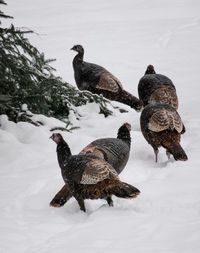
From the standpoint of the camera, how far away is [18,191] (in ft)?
20.4

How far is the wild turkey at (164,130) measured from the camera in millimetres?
6777

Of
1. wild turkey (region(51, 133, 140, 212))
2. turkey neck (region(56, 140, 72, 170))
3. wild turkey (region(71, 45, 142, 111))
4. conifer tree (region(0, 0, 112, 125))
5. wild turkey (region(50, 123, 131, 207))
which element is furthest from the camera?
wild turkey (region(71, 45, 142, 111))

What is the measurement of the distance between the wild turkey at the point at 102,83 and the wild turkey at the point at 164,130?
Answer: 9.29 feet

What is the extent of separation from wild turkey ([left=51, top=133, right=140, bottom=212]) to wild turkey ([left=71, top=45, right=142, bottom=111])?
4.63 m

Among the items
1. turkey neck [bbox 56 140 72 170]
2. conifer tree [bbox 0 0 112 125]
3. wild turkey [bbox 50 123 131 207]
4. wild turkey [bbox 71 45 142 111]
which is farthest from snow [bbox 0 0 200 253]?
wild turkey [bbox 71 45 142 111]

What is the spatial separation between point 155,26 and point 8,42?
39.5ft

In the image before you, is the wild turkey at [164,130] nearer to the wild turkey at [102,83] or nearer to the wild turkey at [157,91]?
the wild turkey at [157,91]

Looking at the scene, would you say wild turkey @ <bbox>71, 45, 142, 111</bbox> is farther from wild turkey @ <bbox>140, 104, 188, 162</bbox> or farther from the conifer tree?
wild turkey @ <bbox>140, 104, 188, 162</bbox>

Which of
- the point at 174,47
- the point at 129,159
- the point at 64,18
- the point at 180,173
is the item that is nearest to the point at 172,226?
the point at 180,173

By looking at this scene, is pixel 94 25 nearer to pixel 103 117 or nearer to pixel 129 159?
pixel 103 117

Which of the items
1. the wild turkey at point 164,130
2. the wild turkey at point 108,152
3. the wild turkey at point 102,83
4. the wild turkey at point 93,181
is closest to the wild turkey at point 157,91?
the wild turkey at point 102,83

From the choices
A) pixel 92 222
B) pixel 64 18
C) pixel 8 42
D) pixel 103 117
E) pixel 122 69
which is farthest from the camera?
pixel 64 18

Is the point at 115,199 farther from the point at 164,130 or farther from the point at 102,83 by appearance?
the point at 102,83

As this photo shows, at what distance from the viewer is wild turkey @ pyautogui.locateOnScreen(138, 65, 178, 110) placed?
29.0 feet
